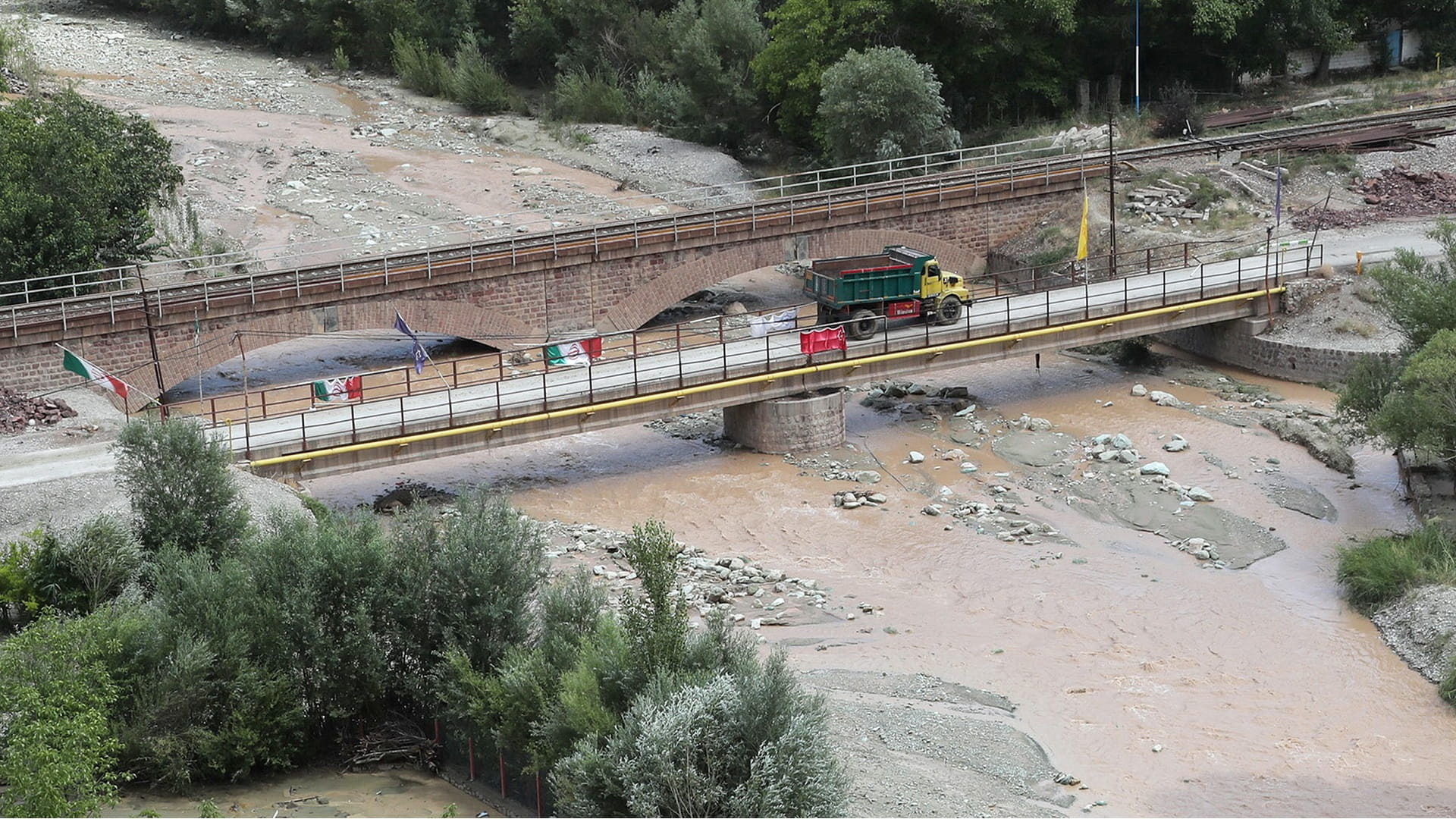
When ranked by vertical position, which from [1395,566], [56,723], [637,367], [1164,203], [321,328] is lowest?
[1395,566]

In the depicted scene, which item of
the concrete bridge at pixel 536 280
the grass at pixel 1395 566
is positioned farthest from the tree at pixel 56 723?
the grass at pixel 1395 566

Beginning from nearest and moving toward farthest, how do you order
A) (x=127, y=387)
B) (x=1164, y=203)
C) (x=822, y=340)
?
1. (x=127, y=387)
2. (x=822, y=340)
3. (x=1164, y=203)

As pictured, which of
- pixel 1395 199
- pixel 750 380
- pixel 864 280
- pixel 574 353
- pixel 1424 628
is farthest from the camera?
pixel 1395 199

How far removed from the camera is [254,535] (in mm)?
28188

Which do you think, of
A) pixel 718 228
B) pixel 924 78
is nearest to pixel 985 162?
pixel 924 78

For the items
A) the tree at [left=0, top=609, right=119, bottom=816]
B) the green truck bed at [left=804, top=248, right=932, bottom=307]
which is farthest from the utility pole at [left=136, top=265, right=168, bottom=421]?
the green truck bed at [left=804, top=248, right=932, bottom=307]

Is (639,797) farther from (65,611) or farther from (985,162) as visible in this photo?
(985,162)

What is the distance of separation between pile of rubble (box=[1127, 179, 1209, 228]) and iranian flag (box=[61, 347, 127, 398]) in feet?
103

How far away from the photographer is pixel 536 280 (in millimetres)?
48781

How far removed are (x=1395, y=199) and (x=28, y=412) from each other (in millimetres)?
40654

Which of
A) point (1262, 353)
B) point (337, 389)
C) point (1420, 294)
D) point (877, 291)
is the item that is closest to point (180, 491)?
point (337, 389)

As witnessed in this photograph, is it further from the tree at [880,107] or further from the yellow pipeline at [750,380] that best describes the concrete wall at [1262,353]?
the tree at [880,107]

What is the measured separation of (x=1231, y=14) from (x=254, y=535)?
1807 inches

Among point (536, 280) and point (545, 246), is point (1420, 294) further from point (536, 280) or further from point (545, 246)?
point (536, 280)
